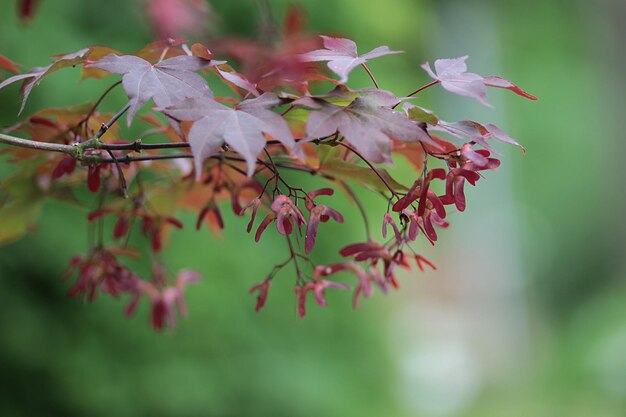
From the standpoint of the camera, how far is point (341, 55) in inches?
28.8

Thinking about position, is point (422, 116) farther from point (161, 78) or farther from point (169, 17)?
point (169, 17)

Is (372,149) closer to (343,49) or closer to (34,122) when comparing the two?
(343,49)

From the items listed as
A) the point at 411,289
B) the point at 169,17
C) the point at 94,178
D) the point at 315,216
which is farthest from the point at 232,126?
the point at 411,289

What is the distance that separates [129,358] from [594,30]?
7.21 meters

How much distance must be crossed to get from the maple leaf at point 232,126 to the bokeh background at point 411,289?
90 cm

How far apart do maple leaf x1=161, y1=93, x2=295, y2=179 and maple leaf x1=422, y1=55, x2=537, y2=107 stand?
0.15m

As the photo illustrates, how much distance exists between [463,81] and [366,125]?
0.40 feet

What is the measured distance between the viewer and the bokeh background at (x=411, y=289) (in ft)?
6.28

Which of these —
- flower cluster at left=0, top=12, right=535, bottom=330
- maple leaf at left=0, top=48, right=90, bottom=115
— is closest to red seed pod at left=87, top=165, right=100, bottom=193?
flower cluster at left=0, top=12, right=535, bottom=330

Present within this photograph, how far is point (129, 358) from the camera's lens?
1.99 meters

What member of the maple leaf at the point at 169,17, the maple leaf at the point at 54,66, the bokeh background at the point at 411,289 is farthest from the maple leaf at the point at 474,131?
the bokeh background at the point at 411,289

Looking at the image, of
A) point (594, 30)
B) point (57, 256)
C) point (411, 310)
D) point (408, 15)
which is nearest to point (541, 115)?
point (594, 30)

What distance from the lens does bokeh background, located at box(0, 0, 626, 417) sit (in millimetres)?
1914

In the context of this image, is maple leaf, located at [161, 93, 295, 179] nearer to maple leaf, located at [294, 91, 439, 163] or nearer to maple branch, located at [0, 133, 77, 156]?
maple leaf, located at [294, 91, 439, 163]
